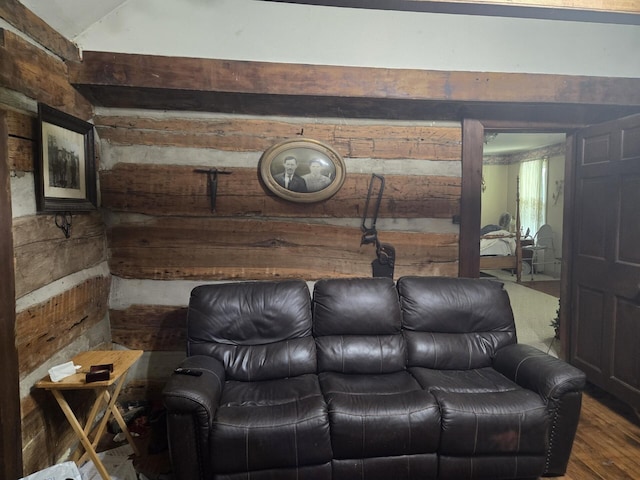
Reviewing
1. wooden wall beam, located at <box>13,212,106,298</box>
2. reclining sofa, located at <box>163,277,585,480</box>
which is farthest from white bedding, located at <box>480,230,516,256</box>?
wooden wall beam, located at <box>13,212,106,298</box>

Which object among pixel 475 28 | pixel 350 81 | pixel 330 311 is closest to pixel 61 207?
pixel 330 311

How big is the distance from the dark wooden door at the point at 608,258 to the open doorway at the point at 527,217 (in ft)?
4.72

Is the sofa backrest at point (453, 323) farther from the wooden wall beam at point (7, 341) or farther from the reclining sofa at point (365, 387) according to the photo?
the wooden wall beam at point (7, 341)

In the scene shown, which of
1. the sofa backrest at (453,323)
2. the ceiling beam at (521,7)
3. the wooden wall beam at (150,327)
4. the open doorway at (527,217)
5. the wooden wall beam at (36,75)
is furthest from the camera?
the open doorway at (527,217)

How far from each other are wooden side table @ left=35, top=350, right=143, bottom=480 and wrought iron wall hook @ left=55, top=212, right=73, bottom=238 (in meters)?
0.75

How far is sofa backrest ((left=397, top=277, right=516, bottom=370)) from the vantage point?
2.30 meters

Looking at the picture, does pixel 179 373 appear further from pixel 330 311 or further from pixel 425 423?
pixel 425 423

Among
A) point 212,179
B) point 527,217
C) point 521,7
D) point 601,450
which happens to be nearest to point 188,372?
point 212,179

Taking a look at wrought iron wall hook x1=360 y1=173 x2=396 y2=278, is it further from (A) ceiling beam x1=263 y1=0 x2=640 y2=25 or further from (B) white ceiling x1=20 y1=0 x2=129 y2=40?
(B) white ceiling x1=20 y1=0 x2=129 y2=40

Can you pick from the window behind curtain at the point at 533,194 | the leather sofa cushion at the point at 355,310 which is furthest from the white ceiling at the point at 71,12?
the window behind curtain at the point at 533,194

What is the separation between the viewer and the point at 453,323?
7.79ft

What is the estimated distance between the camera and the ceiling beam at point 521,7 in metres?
1.50

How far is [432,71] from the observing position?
2529 mm

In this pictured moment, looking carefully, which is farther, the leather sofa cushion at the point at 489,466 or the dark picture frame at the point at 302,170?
the dark picture frame at the point at 302,170
